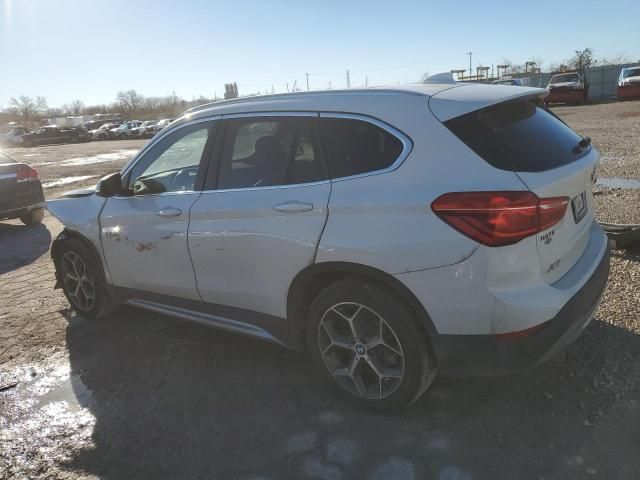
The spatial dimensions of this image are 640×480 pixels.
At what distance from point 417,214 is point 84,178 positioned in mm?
15925

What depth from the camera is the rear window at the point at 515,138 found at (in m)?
2.57

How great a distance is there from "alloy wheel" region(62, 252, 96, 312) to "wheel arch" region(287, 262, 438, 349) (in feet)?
7.35

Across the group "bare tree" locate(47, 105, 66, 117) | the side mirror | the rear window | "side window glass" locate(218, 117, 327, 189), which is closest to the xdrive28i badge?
the rear window

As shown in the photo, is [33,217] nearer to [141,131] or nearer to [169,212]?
[169,212]

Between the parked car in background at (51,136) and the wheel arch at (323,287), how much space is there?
161 feet

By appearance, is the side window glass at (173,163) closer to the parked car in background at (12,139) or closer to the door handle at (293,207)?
the door handle at (293,207)

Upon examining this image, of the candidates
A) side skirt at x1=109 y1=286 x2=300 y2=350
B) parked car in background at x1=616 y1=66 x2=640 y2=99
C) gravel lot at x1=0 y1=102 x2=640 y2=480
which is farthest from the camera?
parked car in background at x1=616 y1=66 x2=640 y2=99

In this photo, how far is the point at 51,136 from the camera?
150ft

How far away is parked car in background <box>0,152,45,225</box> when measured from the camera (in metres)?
8.73

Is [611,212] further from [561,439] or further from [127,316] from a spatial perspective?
[127,316]

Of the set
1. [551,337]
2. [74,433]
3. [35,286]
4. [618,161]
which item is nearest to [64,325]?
[35,286]

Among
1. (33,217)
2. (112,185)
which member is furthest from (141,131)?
(112,185)

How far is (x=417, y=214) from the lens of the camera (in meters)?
2.55

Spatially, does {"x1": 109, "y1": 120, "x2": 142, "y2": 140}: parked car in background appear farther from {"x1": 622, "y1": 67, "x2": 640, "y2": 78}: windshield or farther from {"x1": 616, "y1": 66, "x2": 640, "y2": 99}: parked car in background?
{"x1": 622, "y1": 67, "x2": 640, "y2": 78}: windshield
